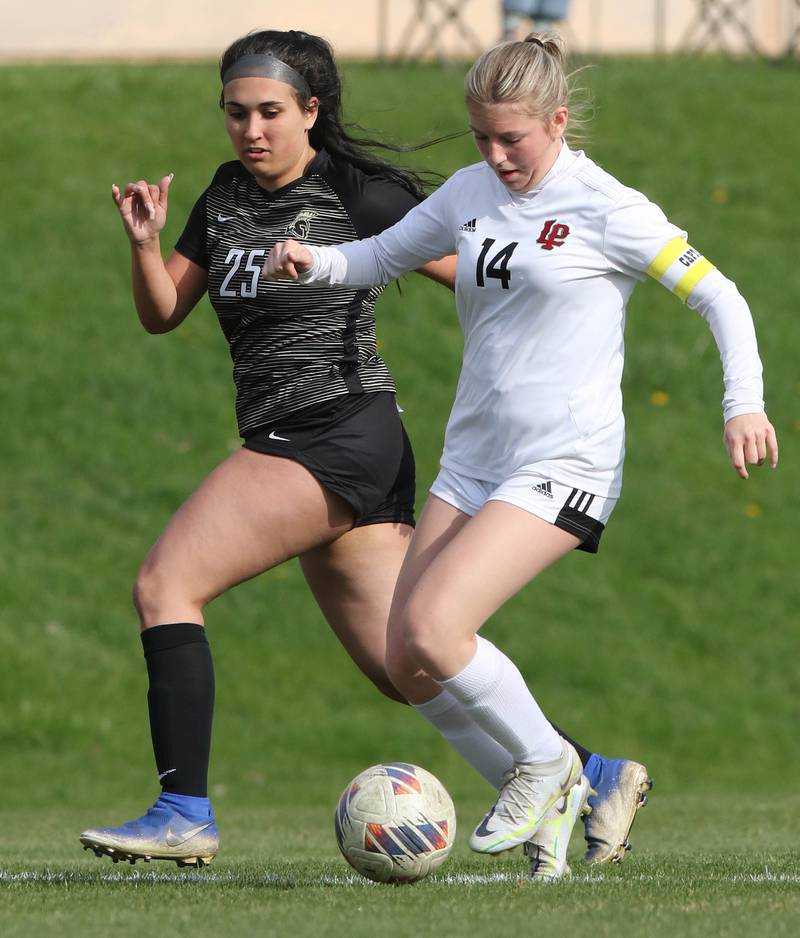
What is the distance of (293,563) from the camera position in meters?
13.9

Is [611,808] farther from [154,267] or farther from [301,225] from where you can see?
[154,267]

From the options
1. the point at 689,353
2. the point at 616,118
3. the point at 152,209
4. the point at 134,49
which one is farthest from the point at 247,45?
the point at 134,49

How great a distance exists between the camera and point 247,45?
20.0 feet

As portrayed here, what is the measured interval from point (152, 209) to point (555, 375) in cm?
160

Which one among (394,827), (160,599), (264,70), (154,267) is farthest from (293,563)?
(394,827)

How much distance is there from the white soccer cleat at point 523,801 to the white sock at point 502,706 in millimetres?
37

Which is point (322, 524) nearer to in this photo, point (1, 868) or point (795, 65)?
point (1, 868)

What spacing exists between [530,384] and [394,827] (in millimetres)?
1340

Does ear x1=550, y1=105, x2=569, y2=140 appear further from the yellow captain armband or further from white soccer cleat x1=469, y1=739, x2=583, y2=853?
white soccer cleat x1=469, y1=739, x2=583, y2=853

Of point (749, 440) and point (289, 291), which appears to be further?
point (289, 291)

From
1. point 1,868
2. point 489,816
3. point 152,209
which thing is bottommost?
point 1,868

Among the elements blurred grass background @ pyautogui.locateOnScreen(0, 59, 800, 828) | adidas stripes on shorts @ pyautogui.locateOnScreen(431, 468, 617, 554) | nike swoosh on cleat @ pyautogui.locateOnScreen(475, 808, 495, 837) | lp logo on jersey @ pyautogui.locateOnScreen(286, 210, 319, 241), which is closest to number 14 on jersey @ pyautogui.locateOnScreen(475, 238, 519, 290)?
adidas stripes on shorts @ pyautogui.locateOnScreen(431, 468, 617, 554)

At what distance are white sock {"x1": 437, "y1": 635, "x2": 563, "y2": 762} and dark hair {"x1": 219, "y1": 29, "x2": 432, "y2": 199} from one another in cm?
182

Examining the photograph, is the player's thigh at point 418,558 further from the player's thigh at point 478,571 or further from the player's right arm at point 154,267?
the player's right arm at point 154,267
